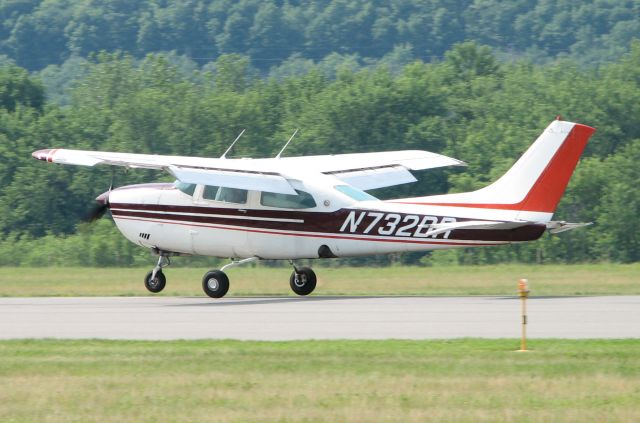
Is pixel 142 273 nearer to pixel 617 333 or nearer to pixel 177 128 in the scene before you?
pixel 617 333

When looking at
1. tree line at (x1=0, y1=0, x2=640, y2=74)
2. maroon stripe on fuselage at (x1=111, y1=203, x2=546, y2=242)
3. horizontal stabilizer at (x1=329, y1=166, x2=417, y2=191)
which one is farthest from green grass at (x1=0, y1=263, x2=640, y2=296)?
tree line at (x1=0, y1=0, x2=640, y2=74)

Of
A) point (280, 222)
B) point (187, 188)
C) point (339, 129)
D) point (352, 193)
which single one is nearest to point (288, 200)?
point (280, 222)

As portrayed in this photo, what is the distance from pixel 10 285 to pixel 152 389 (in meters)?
14.4

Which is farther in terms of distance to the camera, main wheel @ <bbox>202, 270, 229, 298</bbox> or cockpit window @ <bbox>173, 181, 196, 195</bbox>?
cockpit window @ <bbox>173, 181, 196, 195</bbox>

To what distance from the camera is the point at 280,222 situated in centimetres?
2167

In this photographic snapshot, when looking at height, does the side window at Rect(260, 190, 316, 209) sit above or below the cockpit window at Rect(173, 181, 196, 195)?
below

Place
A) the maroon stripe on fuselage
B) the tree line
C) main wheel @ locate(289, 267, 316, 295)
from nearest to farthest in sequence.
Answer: the maroon stripe on fuselage, main wheel @ locate(289, 267, 316, 295), the tree line

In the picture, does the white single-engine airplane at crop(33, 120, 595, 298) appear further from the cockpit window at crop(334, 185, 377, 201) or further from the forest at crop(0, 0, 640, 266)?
the forest at crop(0, 0, 640, 266)

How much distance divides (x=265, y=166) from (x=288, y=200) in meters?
0.92

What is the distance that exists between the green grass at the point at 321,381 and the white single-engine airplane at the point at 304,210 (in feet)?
17.9

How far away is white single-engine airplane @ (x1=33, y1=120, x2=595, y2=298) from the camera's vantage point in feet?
64.0

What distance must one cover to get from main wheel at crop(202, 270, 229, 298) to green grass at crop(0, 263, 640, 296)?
4.50 feet

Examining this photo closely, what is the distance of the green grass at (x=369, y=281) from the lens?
22703 millimetres

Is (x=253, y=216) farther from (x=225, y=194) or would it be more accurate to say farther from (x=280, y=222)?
(x=225, y=194)
